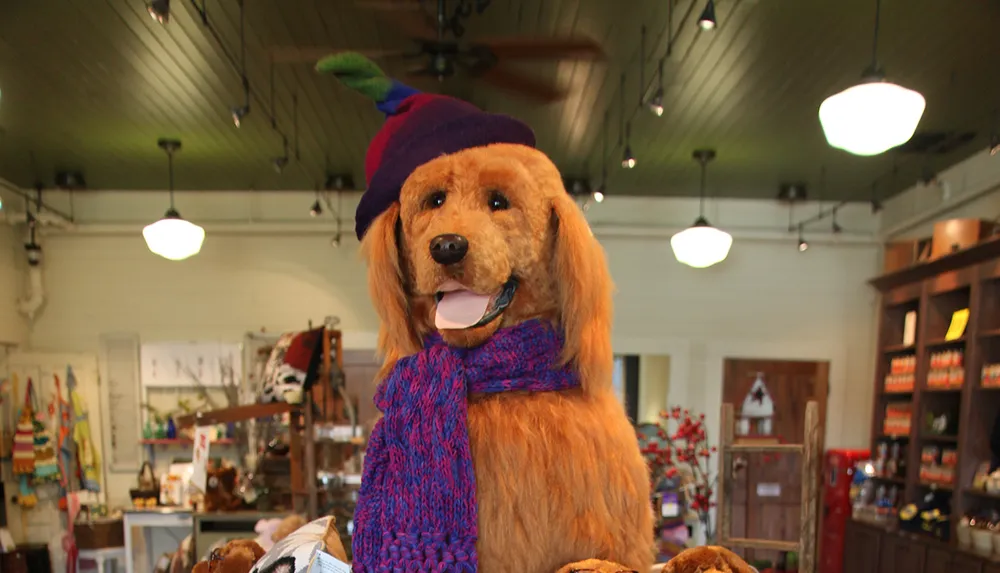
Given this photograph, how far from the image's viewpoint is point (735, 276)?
4879 mm

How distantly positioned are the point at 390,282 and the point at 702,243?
3087mm

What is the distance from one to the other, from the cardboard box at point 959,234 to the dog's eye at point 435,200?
3.63 m

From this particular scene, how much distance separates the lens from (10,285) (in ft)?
15.0

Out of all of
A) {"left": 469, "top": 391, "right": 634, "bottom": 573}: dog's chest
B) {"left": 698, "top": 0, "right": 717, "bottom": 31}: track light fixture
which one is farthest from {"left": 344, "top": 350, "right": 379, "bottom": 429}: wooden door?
{"left": 469, "top": 391, "right": 634, "bottom": 573}: dog's chest

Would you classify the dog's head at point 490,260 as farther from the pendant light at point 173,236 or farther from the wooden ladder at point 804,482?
the pendant light at point 173,236

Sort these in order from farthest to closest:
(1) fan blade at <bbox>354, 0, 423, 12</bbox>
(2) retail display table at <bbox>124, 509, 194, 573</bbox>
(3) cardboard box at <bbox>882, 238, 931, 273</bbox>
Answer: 1. (3) cardboard box at <bbox>882, 238, 931, 273</bbox>
2. (2) retail display table at <bbox>124, 509, 194, 573</bbox>
3. (1) fan blade at <bbox>354, 0, 423, 12</bbox>

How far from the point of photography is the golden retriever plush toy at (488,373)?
2.59 ft

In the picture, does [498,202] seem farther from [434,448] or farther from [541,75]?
[541,75]

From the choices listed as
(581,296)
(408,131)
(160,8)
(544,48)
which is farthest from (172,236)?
(581,296)

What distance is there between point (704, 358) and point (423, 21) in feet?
11.9

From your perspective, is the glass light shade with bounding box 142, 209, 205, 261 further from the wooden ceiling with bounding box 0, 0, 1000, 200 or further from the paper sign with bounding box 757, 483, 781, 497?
the paper sign with bounding box 757, 483, 781, 497

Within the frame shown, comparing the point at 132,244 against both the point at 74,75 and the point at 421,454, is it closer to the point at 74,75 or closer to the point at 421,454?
the point at 74,75

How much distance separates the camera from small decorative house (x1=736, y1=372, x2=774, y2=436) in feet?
16.3

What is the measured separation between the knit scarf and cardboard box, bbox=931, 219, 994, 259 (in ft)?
11.7
